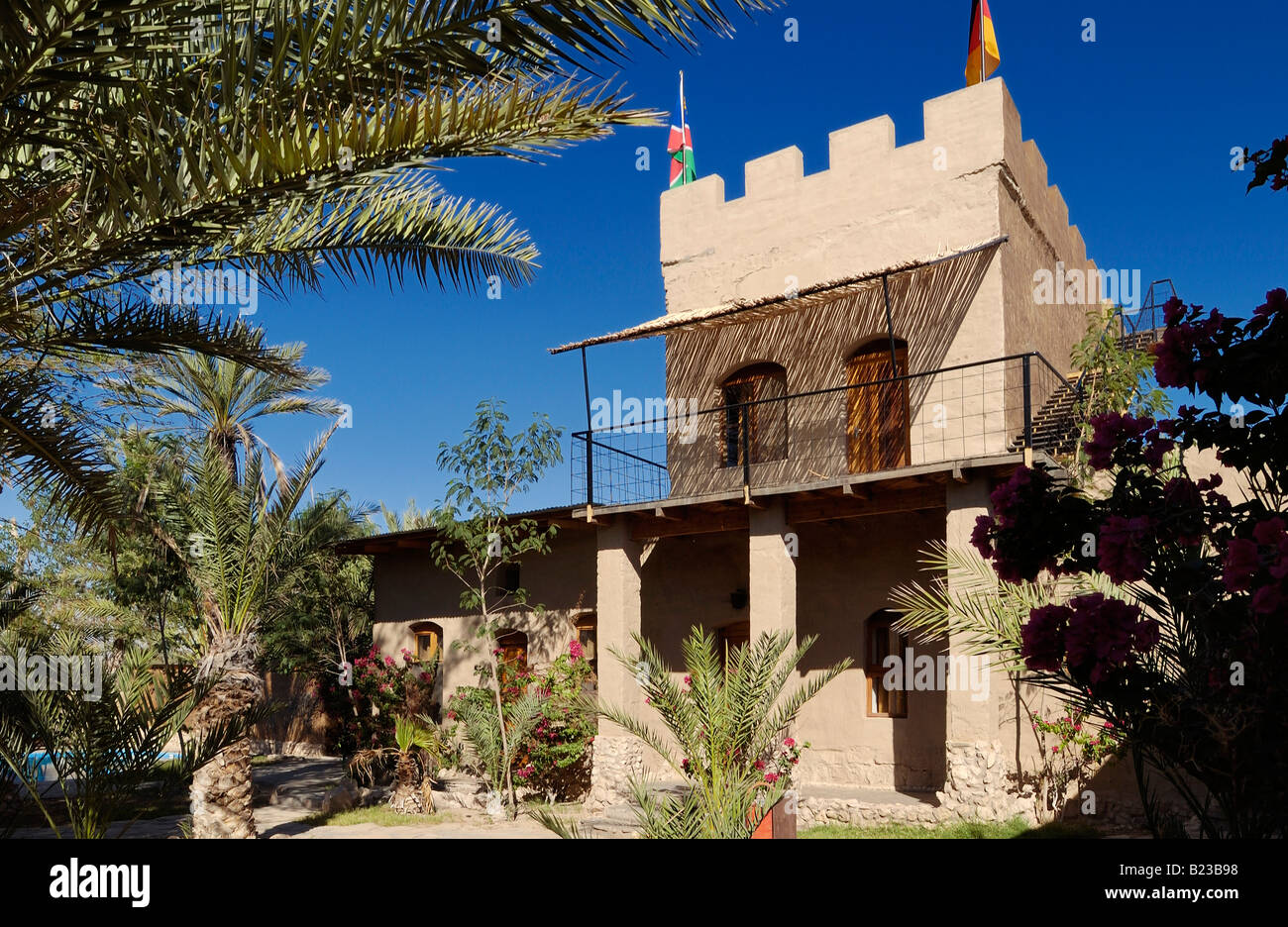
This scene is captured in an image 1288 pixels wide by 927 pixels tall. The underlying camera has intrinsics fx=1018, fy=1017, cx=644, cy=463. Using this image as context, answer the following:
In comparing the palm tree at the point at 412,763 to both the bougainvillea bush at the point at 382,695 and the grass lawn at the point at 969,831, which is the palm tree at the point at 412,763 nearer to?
the bougainvillea bush at the point at 382,695

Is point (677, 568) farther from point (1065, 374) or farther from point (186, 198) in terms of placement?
point (186, 198)

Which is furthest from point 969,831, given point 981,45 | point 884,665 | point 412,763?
point 981,45

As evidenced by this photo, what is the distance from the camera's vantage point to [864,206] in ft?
44.8

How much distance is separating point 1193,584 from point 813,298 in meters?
9.17

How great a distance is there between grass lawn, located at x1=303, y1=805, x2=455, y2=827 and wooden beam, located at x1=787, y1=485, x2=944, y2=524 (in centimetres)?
574

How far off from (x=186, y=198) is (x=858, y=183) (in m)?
10.3

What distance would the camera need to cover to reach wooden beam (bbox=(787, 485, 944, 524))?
38.2 feet

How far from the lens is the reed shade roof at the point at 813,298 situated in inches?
479

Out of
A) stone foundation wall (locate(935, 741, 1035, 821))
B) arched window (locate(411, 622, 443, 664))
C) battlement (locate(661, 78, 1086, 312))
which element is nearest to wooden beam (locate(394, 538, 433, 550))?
arched window (locate(411, 622, 443, 664))

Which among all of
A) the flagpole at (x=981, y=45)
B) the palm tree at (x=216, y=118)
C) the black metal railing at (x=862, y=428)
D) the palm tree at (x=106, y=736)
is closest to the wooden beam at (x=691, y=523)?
the black metal railing at (x=862, y=428)

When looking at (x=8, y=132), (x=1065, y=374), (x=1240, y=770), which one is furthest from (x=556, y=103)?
(x=1065, y=374)

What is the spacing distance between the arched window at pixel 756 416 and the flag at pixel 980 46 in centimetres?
463

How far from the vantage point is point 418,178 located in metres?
7.42

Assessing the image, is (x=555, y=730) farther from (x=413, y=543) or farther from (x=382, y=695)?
(x=413, y=543)
